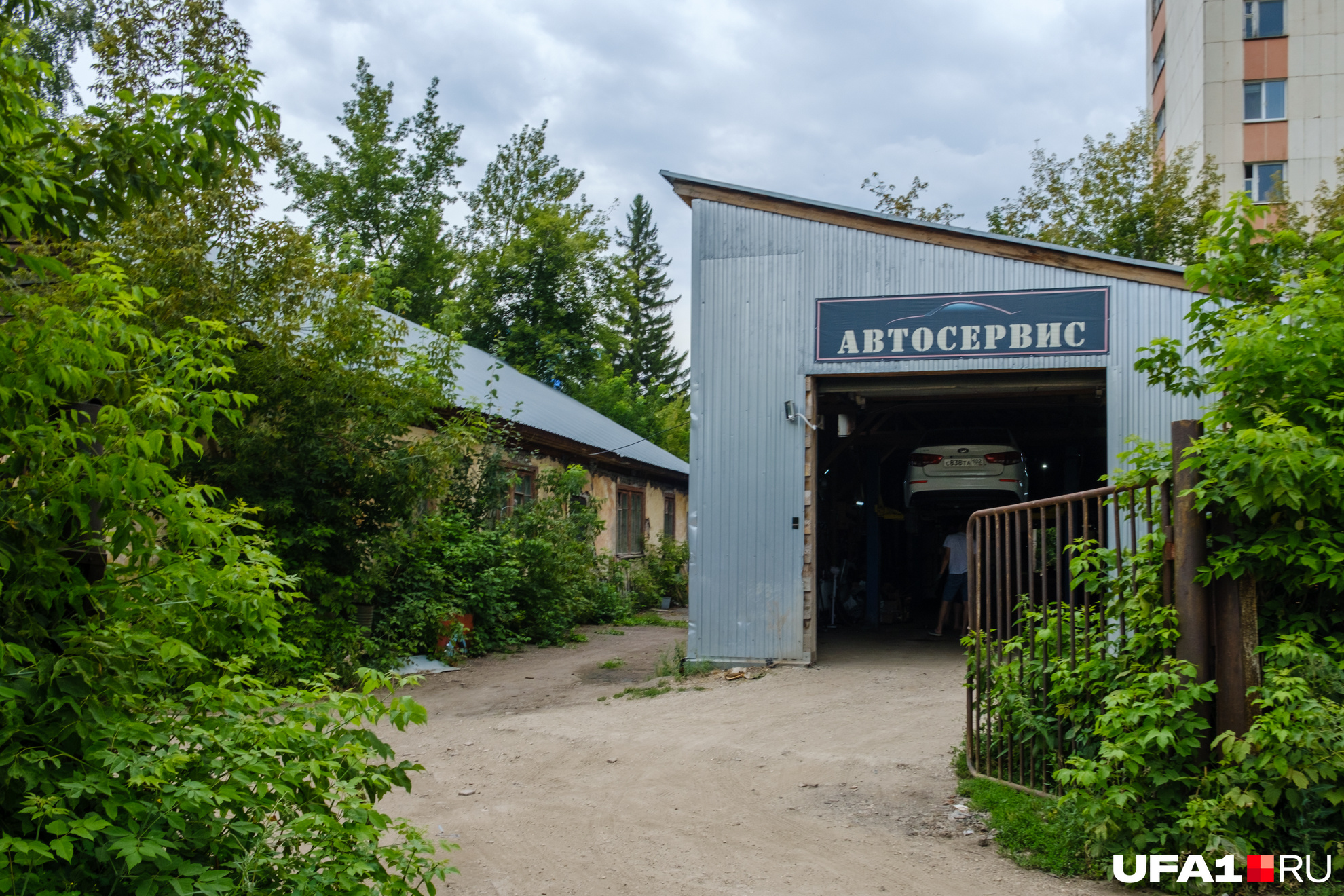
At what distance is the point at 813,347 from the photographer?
37.1ft

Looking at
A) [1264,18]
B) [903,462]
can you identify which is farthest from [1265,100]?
[903,462]

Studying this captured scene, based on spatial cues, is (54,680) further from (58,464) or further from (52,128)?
(52,128)

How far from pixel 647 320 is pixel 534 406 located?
36.0m

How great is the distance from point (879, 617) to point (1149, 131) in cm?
1453

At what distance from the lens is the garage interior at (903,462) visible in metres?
11.7

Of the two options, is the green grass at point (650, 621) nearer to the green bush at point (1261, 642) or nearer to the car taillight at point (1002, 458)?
the car taillight at point (1002, 458)

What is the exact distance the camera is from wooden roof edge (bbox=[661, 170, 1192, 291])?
10492 mm

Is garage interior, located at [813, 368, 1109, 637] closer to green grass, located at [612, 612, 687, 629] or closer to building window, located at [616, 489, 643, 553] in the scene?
green grass, located at [612, 612, 687, 629]

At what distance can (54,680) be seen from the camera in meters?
2.99

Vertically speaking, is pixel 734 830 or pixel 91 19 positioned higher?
pixel 91 19

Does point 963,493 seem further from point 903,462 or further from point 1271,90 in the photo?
point 1271,90

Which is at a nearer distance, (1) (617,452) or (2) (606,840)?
(2) (606,840)

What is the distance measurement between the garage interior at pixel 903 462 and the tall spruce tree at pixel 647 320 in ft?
118

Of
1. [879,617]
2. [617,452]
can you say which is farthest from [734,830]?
[617,452]
